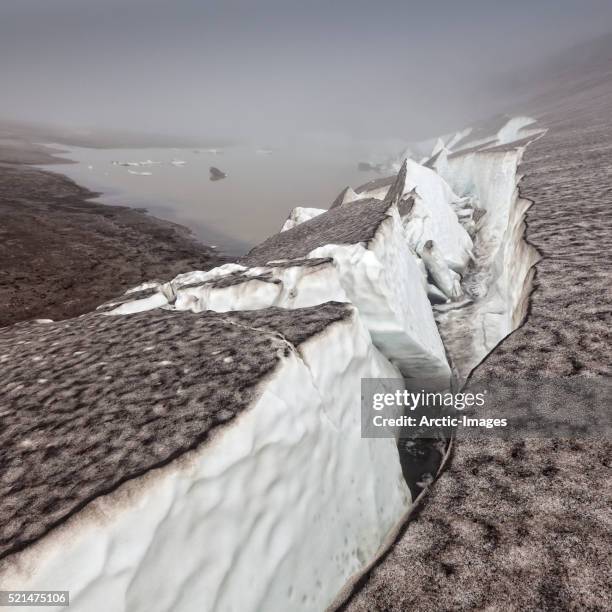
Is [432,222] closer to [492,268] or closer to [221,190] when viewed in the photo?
[492,268]

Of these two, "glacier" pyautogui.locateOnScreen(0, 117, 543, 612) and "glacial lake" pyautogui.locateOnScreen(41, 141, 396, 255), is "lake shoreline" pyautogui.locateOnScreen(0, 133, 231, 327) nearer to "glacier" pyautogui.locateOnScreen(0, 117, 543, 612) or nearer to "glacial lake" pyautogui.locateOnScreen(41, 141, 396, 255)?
"glacial lake" pyautogui.locateOnScreen(41, 141, 396, 255)

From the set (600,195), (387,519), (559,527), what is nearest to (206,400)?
(559,527)

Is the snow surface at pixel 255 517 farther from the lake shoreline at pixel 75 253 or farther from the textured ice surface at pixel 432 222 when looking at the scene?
the lake shoreline at pixel 75 253

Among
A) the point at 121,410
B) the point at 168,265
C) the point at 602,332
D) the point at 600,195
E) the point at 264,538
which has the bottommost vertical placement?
the point at 168,265

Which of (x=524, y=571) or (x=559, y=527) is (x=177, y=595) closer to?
(x=524, y=571)

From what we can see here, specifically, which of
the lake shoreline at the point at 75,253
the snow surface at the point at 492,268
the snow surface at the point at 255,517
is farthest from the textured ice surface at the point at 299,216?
the snow surface at the point at 255,517
